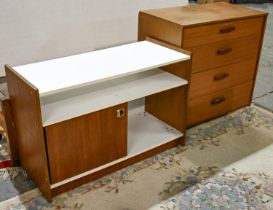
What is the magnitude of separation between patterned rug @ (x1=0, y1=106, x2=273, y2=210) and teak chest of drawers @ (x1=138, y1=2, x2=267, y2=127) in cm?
25

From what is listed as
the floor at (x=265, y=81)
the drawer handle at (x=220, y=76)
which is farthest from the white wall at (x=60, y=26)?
the floor at (x=265, y=81)

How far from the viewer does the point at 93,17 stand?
2.00 meters

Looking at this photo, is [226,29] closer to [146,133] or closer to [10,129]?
[146,133]

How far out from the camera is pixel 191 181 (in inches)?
70.5

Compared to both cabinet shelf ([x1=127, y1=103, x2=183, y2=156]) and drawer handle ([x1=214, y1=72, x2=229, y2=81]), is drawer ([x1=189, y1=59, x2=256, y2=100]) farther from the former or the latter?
cabinet shelf ([x1=127, y1=103, x2=183, y2=156])

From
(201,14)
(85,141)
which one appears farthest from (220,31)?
(85,141)

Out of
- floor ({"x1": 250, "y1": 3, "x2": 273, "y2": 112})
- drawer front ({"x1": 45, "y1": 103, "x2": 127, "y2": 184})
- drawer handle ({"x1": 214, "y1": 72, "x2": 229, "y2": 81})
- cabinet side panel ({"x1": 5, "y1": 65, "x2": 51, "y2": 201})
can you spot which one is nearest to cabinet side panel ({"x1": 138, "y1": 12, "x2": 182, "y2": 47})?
drawer handle ({"x1": 214, "y1": 72, "x2": 229, "y2": 81})

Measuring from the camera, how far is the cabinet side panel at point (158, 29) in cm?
189

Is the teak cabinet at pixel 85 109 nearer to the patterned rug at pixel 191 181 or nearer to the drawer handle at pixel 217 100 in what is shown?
the patterned rug at pixel 191 181

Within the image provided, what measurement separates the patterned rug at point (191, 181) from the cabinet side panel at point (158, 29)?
2.03 feet

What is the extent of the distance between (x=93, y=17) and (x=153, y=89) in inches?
22.4

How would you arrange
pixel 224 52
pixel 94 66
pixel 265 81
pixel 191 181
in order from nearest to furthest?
pixel 94 66 < pixel 191 181 < pixel 224 52 < pixel 265 81

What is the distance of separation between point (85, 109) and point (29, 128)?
0.26 m

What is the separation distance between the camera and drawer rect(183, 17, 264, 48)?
1.90 metres
